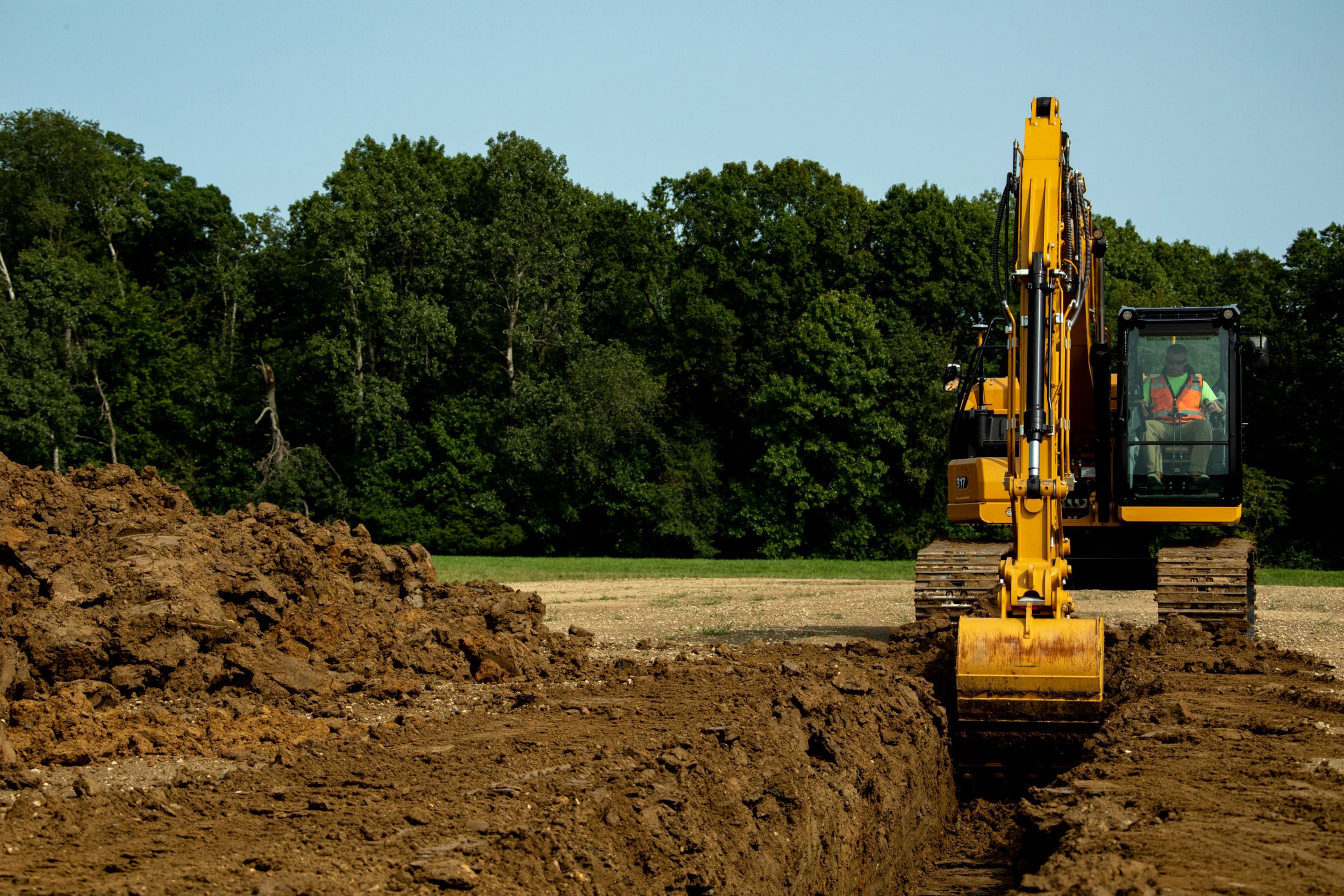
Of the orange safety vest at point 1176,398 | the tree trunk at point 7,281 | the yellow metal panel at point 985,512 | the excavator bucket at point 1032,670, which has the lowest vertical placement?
the excavator bucket at point 1032,670

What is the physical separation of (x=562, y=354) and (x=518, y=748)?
39.1 m

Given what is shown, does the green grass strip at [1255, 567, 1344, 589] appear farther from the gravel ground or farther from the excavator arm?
the excavator arm

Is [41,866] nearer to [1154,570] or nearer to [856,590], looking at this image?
[1154,570]

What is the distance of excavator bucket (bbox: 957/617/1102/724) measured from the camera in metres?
8.15

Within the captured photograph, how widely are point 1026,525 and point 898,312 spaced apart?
126 ft

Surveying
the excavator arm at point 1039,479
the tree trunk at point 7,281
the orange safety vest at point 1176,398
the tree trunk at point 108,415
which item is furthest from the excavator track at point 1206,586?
the tree trunk at point 7,281

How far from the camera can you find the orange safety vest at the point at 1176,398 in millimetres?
11867

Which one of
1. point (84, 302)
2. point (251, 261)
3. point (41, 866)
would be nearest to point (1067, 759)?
point (41, 866)

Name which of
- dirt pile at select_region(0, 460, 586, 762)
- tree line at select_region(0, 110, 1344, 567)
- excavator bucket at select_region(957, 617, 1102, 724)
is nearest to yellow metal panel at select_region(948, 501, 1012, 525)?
excavator bucket at select_region(957, 617, 1102, 724)

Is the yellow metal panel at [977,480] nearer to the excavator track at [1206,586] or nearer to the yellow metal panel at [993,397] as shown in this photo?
the yellow metal panel at [993,397]

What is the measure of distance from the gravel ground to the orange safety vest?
3291mm

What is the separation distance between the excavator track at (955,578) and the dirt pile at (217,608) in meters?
3.76

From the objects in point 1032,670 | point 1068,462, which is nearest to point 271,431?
point 1068,462

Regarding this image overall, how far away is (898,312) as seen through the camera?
4647 centimetres
